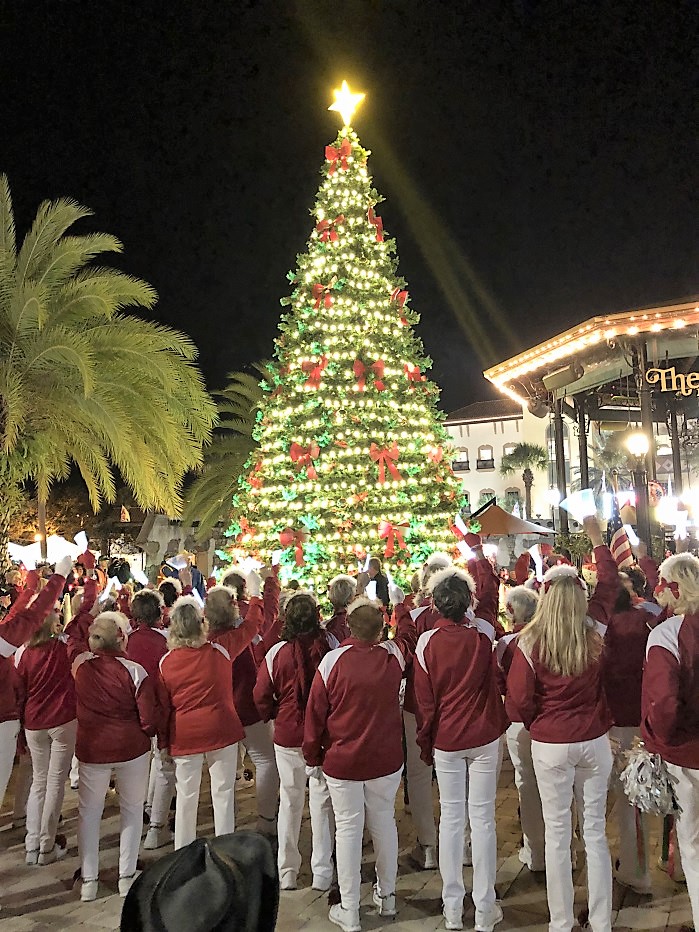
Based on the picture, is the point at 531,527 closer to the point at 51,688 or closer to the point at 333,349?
the point at 333,349

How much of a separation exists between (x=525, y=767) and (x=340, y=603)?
6.05ft

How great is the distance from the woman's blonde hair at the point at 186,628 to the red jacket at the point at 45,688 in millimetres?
1278

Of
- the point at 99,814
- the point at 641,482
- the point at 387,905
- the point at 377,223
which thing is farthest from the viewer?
the point at 641,482

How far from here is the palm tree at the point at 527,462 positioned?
6400cm

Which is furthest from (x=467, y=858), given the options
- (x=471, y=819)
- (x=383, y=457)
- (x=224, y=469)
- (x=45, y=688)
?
(x=224, y=469)

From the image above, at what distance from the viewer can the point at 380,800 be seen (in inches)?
169

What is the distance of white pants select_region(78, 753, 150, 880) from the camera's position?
15.4ft

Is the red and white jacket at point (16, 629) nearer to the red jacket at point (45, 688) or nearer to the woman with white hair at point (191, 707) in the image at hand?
the red jacket at point (45, 688)

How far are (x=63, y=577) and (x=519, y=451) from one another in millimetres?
61715

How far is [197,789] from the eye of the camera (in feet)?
15.7

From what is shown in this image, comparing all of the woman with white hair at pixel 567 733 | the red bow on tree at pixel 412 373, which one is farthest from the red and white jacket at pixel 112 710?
the red bow on tree at pixel 412 373

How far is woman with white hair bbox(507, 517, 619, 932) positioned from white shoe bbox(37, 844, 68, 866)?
356cm

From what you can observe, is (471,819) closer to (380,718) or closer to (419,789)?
(380,718)

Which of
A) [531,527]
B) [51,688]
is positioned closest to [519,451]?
[531,527]
